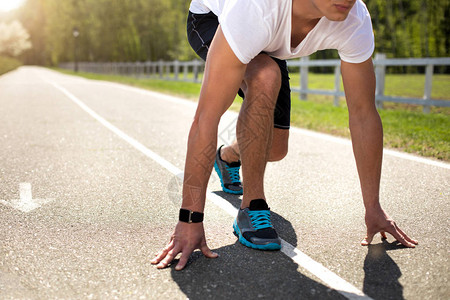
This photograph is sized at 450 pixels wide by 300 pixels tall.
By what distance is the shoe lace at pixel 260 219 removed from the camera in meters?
2.72

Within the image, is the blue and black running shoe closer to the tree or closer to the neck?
the neck

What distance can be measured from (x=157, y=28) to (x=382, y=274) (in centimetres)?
5213

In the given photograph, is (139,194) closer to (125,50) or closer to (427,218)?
(427,218)

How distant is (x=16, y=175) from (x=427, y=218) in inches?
133

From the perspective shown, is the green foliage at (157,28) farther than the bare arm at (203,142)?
Yes

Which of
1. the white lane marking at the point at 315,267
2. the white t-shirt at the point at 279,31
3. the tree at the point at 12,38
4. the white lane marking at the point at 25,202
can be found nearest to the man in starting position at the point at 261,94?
the white t-shirt at the point at 279,31

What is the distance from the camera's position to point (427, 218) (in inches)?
125

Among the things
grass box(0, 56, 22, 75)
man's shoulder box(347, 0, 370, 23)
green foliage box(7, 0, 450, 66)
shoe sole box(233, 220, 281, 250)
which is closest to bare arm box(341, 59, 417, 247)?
man's shoulder box(347, 0, 370, 23)

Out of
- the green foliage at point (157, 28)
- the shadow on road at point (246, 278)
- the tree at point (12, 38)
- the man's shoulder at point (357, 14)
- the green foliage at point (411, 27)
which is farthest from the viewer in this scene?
the tree at point (12, 38)

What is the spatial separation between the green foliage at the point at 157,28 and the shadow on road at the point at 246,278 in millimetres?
32148

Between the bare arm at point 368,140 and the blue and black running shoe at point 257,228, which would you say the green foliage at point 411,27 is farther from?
the blue and black running shoe at point 257,228

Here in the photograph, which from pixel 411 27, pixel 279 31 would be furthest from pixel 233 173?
pixel 411 27

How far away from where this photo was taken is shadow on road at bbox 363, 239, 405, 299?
213 cm

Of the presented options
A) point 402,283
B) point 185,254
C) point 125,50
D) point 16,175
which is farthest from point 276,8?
point 125,50
